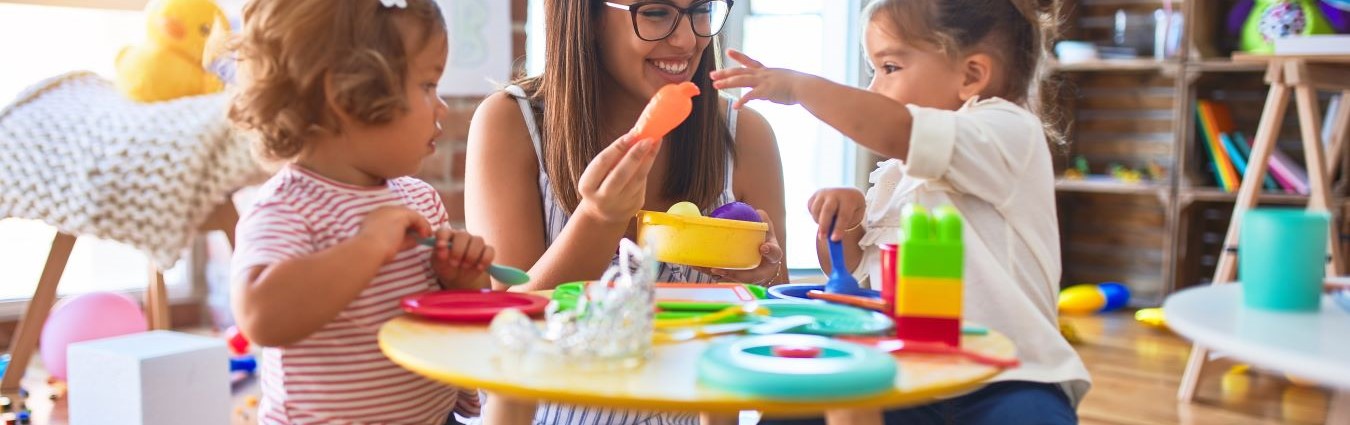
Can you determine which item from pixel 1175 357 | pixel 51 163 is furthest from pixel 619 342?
pixel 1175 357

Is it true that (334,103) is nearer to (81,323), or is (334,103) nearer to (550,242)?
(550,242)

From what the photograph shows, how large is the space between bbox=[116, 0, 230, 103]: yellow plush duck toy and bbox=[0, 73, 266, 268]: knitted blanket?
128 millimetres

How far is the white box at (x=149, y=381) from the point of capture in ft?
5.76

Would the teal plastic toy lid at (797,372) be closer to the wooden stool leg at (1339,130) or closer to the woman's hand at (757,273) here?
the woman's hand at (757,273)

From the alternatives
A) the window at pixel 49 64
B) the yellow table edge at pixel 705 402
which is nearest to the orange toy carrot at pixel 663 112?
the yellow table edge at pixel 705 402

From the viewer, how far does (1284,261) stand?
2.88 feet

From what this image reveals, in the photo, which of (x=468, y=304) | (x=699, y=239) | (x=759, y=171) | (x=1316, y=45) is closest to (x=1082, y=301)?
(x=1316, y=45)

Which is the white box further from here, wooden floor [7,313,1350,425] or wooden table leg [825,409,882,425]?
wooden table leg [825,409,882,425]

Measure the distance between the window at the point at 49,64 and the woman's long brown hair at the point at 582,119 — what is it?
1721 mm

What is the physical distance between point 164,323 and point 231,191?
423mm

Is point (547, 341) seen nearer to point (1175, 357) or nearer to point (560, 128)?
point (560, 128)

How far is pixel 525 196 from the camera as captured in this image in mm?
1467

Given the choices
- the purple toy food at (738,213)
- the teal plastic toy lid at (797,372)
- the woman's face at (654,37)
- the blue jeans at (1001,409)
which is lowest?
the blue jeans at (1001,409)

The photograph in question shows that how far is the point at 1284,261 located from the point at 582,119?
82 centimetres
